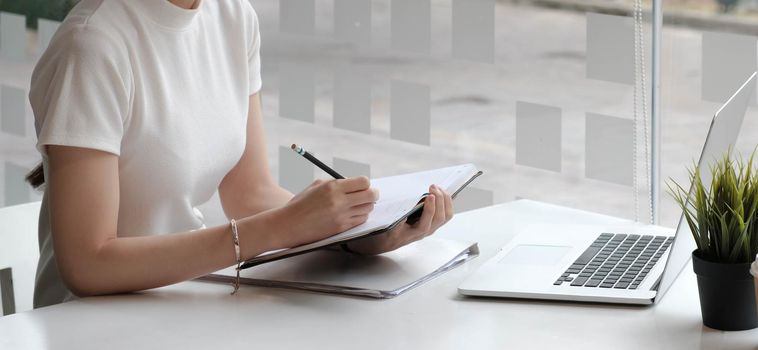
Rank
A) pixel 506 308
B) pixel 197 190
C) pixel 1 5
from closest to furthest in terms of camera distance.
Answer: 1. pixel 506 308
2. pixel 197 190
3. pixel 1 5

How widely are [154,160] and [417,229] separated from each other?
1.21 feet

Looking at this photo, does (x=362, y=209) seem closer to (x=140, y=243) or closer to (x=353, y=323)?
(x=353, y=323)

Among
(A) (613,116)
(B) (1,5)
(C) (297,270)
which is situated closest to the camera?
(C) (297,270)

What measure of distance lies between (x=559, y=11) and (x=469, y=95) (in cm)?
138

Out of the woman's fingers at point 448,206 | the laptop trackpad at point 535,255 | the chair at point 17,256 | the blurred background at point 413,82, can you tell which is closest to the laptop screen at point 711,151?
the laptop trackpad at point 535,255

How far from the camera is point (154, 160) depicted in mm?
1445

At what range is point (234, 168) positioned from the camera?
1.70 meters

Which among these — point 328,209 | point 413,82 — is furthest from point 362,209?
point 413,82

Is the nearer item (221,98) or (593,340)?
(593,340)

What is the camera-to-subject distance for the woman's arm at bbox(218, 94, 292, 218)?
167 centimetres

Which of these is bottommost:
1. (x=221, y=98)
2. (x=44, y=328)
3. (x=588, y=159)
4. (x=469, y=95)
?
(x=469, y=95)

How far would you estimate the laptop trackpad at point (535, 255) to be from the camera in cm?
136

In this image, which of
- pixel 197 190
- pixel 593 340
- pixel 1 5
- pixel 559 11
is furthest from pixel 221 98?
pixel 559 11

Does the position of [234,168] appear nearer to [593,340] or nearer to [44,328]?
[44,328]
